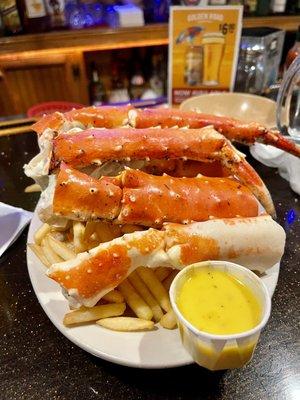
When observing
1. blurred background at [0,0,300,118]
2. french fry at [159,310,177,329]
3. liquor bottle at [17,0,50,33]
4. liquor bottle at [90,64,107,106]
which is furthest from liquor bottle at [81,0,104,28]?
french fry at [159,310,177,329]

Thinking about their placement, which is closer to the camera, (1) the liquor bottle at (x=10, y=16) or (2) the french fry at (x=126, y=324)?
(2) the french fry at (x=126, y=324)

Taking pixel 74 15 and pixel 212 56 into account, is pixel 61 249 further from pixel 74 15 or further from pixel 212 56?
pixel 74 15

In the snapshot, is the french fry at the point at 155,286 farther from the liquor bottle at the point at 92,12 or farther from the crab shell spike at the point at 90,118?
the liquor bottle at the point at 92,12

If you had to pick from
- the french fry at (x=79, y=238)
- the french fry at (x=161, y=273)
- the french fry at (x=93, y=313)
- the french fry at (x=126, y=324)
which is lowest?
the french fry at (x=126, y=324)

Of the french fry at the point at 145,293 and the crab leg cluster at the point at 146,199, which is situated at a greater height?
the crab leg cluster at the point at 146,199

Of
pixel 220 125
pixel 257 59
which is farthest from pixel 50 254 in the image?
pixel 257 59

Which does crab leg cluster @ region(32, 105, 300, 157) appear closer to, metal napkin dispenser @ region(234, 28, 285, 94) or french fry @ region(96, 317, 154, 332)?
french fry @ region(96, 317, 154, 332)

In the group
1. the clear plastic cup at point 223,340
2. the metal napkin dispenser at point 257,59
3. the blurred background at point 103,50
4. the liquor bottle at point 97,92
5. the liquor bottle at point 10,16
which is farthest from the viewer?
the liquor bottle at point 97,92

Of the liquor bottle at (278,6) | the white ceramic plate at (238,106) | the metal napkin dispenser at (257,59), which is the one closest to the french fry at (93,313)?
the white ceramic plate at (238,106)
